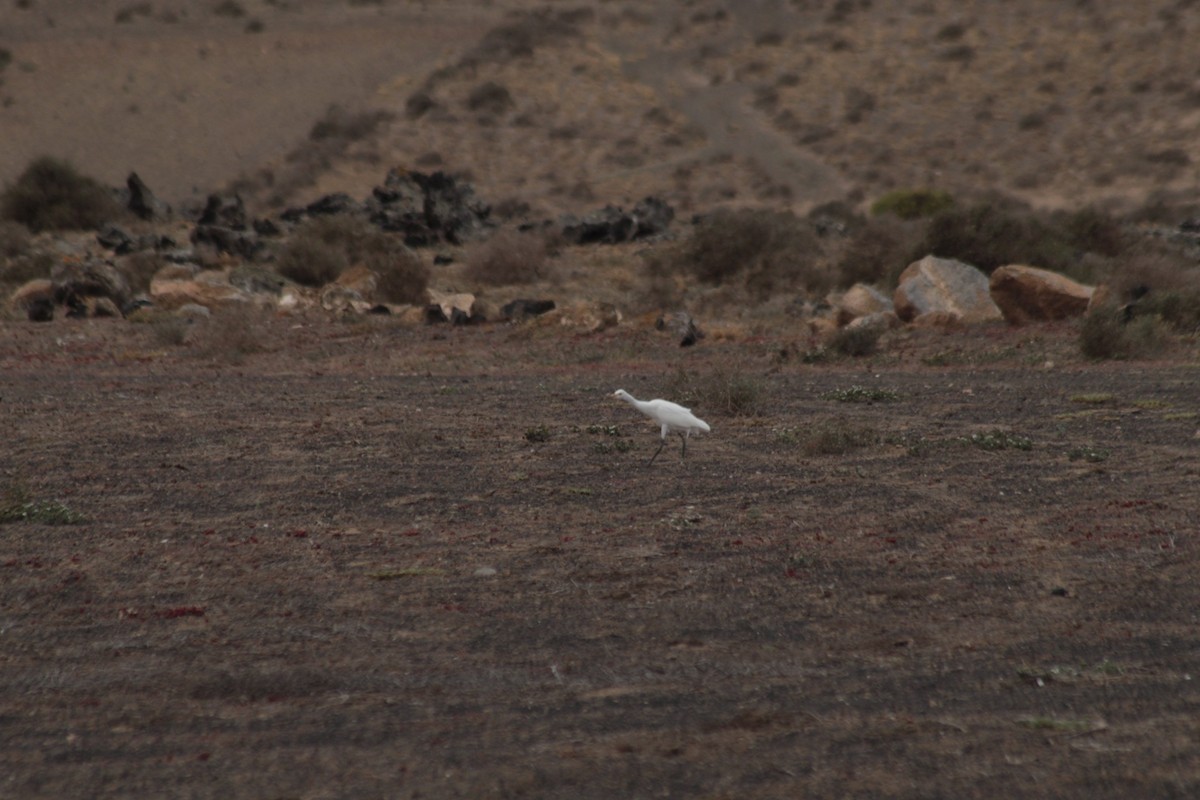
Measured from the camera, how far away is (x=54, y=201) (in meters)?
30.1

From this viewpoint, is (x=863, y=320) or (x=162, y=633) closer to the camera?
(x=162, y=633)

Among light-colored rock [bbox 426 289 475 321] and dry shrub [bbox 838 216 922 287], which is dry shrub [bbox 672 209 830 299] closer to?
dry shrub [bbox 838 216 922 287]

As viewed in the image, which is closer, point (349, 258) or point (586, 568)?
point (586, 568)

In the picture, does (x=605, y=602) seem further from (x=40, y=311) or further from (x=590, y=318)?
(x=40, y=311)

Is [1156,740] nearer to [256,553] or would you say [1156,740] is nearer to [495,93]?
[256,553]

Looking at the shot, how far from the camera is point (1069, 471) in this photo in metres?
8.20

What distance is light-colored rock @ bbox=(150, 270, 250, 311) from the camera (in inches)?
788

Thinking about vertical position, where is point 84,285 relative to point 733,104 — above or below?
below

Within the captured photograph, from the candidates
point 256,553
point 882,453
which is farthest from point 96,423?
point 882,453

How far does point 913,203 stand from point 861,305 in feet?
64.1

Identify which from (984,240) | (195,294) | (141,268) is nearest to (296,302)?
(195,294)

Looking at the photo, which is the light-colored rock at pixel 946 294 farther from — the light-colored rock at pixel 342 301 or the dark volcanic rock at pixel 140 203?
the dark volcanic rock at pixel 140 203

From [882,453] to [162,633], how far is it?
542 centimetres

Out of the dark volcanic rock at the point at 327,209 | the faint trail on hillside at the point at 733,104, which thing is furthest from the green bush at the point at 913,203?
the dark volcanic rock at the point at 327,209
